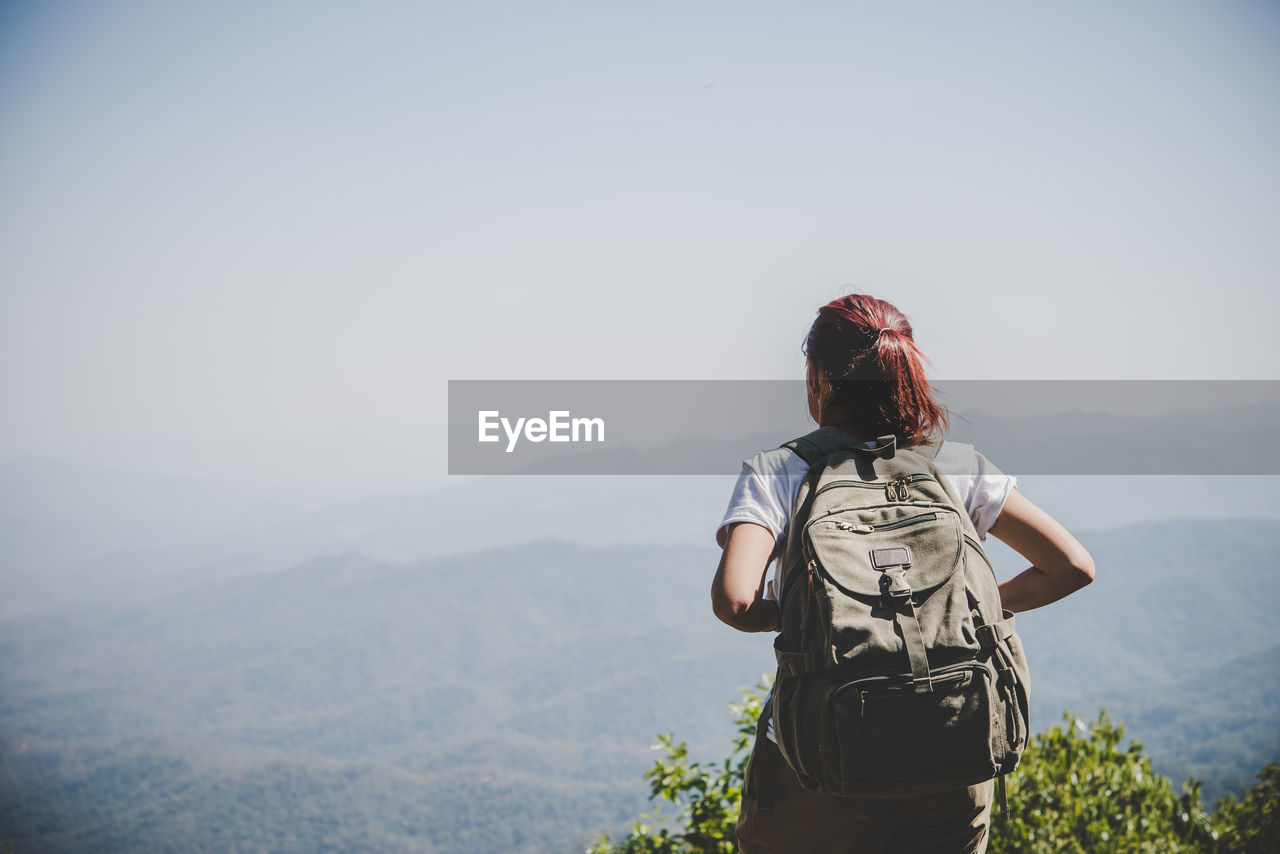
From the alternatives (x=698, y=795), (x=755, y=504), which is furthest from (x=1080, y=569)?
(x=698, y=795)

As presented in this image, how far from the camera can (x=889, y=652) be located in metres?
1.17

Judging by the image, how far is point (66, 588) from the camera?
13012 cm

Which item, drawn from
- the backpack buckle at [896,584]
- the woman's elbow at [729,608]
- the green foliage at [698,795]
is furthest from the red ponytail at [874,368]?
the green foliage at [698,795]

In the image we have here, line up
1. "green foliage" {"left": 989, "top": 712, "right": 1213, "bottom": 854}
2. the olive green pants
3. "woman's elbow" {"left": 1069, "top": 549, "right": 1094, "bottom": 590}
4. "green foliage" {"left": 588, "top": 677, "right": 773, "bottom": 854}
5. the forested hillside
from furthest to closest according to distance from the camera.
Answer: the forested hillside → "green foliage" {"left": 989, "top": 712, "right": 1213, "bottom": 854} → "green foliage" {"left": 588, "top": 677, "right": 773, "bottom": 854} → "woman's elbow" {"left": 1069, "top": 549, "right": 1094, "bottom": 590} → the olive green pants

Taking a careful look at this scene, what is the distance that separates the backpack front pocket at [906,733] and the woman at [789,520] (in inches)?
4.3

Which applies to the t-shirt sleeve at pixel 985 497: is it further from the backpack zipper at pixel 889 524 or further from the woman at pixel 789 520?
the backpack zipper at pixel 889 524

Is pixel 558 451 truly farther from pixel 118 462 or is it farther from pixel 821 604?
pixel 821 604

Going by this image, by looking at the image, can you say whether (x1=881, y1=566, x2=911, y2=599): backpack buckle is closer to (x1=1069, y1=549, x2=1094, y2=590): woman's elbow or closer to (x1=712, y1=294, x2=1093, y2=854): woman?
(x1=712, y1=294, x2=1093, y2=854): woman

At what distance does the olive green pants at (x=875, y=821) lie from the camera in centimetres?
127

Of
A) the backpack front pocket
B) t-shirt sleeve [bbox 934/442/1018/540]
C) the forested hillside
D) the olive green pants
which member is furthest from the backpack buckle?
the forested hillside

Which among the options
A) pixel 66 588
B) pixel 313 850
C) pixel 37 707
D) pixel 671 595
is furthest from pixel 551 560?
pixel 66 588

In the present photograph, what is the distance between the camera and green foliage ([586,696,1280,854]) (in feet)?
10.3

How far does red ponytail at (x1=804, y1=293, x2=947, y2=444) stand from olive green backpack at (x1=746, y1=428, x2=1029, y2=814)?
5.6 inches

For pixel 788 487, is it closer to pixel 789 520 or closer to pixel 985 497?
pixel 789 520
